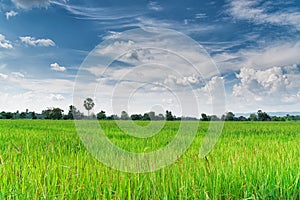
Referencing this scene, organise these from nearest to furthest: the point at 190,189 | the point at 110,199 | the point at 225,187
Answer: the point at 110,199 → the point at 190,189 → the point at 225,187

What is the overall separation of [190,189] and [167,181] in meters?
0.23

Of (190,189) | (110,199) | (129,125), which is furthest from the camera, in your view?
(129,125)

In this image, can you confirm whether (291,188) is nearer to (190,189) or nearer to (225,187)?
(225,187)

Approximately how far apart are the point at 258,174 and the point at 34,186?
192 centimetres

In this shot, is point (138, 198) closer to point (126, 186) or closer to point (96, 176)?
point (126, 186)

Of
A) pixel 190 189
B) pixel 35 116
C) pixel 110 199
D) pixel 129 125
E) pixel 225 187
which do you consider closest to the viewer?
pixel 110 199

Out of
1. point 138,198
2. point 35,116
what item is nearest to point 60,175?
point 138,198

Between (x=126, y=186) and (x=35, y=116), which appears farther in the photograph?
(x=35, y=116)

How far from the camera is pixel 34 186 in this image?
2.39 meters

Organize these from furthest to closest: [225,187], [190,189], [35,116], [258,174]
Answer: [35,116] → [258,174] → [225,187] → [190,189]

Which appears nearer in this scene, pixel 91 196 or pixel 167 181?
pixel 91 196

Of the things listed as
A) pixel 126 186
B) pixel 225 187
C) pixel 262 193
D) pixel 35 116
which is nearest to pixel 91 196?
pixel 126 186

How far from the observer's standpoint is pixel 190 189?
7.68 ft

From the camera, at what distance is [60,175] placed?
8.98 ft
